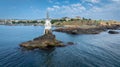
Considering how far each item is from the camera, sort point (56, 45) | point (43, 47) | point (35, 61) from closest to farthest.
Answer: point (35, 61) < point (43, 47) < point (56, 45)

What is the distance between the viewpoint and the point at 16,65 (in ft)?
141

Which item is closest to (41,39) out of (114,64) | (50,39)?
(50,39)

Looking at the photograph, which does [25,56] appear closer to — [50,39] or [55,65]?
[55,65]

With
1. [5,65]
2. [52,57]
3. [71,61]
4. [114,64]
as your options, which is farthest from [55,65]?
[114,64]

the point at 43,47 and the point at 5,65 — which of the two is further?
the point at 43,47

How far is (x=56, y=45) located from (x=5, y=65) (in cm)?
3018

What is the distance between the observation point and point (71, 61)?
4772 centimetres

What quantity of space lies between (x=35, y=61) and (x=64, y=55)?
11.8 metres

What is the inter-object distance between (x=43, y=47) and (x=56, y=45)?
266 inches

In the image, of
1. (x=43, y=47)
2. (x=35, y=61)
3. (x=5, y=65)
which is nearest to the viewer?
(x=5, y=65)

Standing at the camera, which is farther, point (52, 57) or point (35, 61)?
point (52, 57)

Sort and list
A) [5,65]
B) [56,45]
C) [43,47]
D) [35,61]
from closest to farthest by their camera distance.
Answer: [5,65]
[35,61]
[43,47]
[56,45]

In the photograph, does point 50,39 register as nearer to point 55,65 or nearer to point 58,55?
point 58,55

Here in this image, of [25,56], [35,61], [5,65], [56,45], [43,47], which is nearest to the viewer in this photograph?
[5,65]
